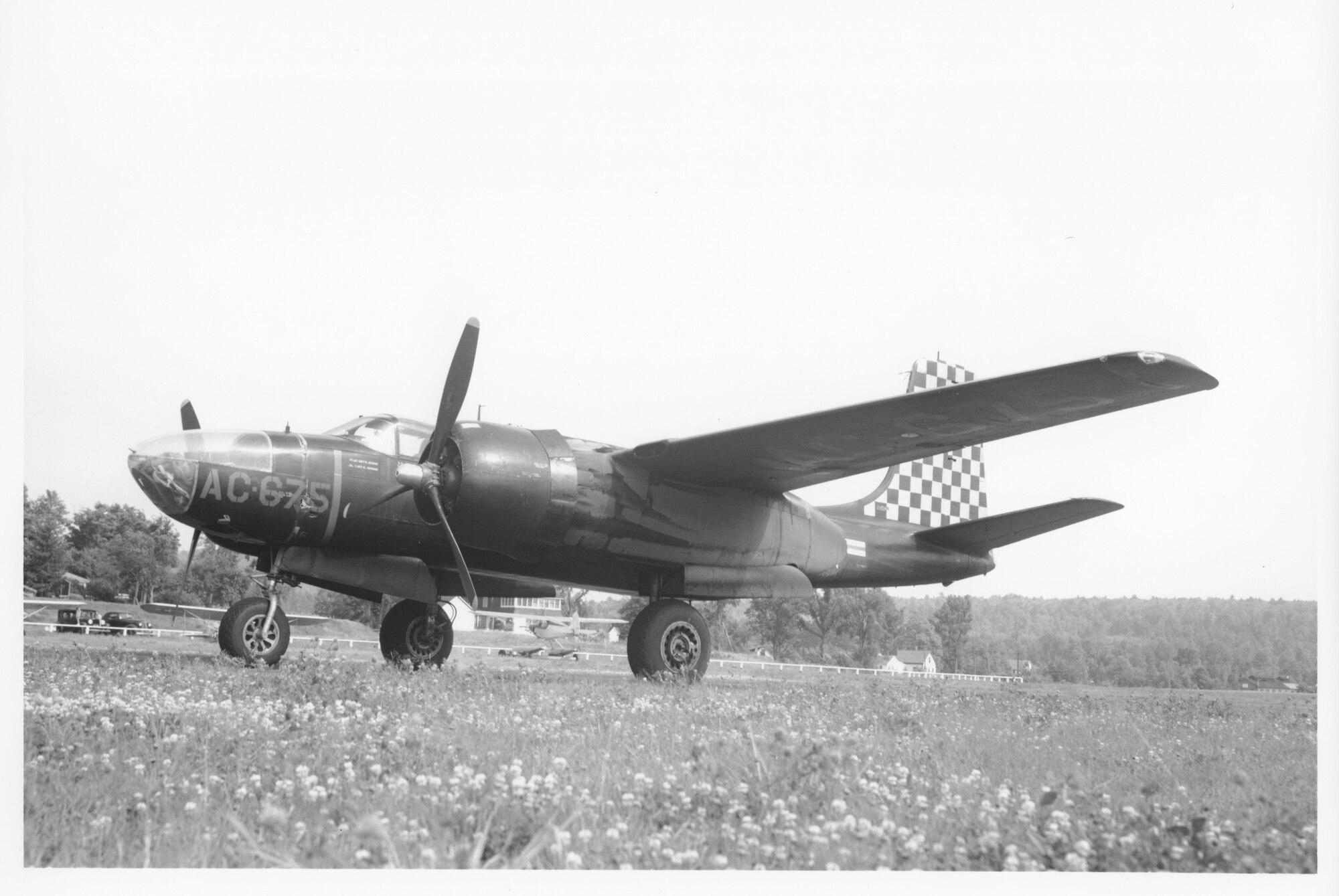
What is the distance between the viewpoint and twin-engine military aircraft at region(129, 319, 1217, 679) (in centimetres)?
765

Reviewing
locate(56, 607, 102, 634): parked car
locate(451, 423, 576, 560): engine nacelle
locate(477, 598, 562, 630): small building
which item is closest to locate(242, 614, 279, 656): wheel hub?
locate(56, 607, 102, 634): parked car

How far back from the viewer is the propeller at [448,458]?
7617 millimetres

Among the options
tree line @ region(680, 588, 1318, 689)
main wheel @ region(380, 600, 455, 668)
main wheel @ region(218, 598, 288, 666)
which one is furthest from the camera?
main wheel @ region(380, 600, 455, 668)

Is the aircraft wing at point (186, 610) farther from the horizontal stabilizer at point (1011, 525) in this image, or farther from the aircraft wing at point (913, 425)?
the horizontal stabilizer at point (1011, 525)

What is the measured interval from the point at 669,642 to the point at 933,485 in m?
4.71

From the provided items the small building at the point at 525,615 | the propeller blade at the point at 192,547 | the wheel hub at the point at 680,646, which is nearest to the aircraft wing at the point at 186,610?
the propeller blade at the point at 192,547

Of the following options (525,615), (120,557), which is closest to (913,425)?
(120,557)

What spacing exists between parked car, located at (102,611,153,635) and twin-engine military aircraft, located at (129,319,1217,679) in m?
1.95

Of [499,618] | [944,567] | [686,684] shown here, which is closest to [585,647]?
[499,618]

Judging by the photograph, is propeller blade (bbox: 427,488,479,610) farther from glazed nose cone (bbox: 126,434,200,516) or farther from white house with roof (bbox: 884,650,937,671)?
white house with roof (bbox: 884,650,937,671)

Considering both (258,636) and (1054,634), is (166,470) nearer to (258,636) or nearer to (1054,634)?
(258,636)

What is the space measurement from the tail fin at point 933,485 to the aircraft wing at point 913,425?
2.43 meters

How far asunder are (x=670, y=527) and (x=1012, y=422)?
3080 mm

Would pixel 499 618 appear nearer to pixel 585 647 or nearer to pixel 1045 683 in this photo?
pixel 585 647
